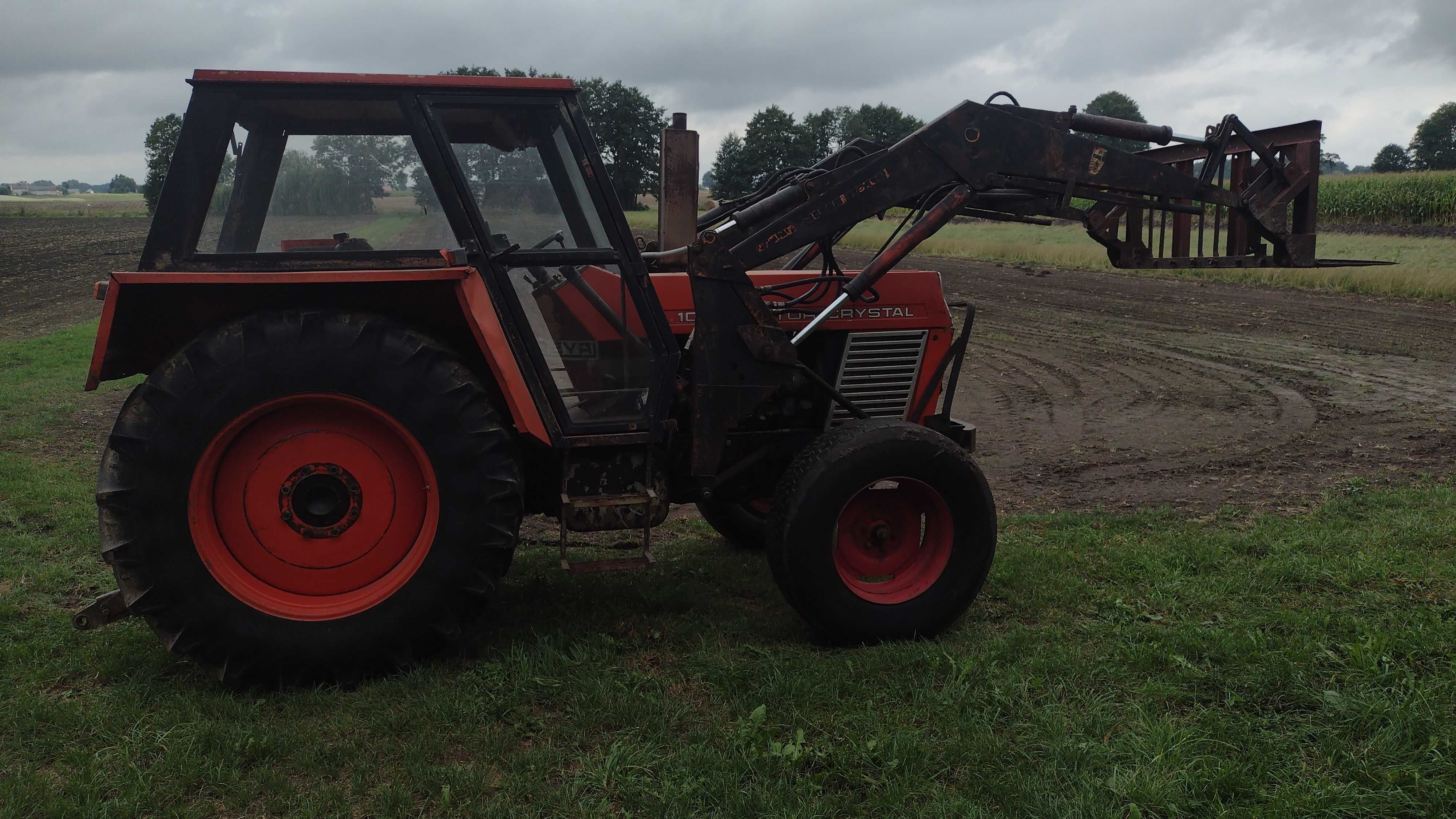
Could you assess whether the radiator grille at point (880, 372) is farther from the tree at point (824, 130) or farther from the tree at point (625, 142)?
the tree at point (824, 130)

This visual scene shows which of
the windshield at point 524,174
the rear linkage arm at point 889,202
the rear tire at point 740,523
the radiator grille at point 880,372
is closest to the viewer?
the windshield at point 524,174

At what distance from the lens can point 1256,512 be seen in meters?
6.28

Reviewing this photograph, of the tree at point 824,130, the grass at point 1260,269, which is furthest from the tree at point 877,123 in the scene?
the grass at point 1260,269

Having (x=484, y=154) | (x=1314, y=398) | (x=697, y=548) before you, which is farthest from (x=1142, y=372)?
(x=484, y=154)

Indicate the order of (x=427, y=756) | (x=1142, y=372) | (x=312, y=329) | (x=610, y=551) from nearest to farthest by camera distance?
(x=427, y=756)
(x=312, y=329)
(x=610, y=551)
(x=1142, y=372)

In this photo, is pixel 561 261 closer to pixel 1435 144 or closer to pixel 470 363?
pixel 470 363

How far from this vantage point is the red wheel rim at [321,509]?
151 inches

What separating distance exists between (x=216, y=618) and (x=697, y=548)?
2.75m

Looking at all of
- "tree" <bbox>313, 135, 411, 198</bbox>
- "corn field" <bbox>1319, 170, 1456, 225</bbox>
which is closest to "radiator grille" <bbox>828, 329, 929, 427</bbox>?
"tree" <bbox>313, 135, 411, 198</bbox>

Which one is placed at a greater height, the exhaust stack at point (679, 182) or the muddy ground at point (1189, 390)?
the exhaust stack at point (679, 182)

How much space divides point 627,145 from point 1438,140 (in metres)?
72.8

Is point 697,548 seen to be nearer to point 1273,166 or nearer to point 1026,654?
point 1026,654

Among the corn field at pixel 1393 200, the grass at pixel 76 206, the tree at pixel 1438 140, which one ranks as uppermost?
the tree at pixel 1438 140

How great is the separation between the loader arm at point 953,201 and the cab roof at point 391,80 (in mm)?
847
